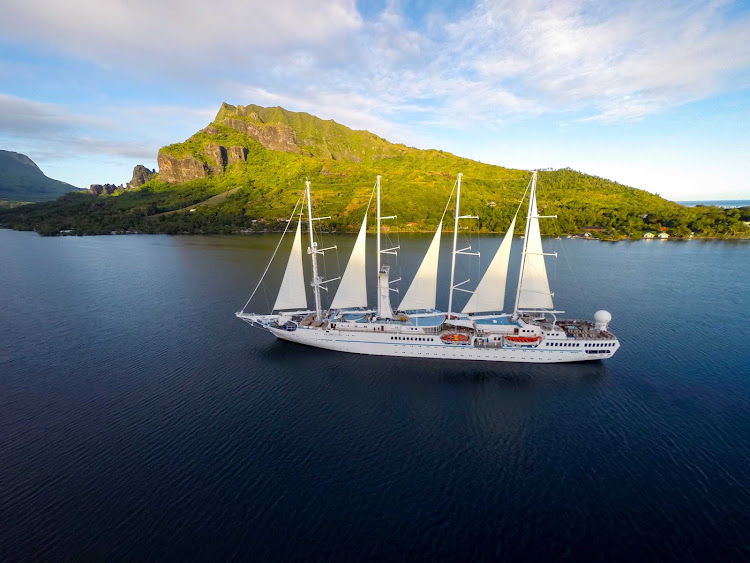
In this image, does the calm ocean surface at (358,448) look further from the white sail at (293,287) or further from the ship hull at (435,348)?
the white sail at (293,287)

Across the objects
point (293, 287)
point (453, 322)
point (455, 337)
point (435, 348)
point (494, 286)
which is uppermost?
point (494, 286)

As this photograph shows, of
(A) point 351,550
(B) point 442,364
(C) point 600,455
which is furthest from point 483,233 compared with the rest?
(A) point 351,550

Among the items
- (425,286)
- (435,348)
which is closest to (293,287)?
(425,286)

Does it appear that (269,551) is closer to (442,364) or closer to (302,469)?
(302,469)

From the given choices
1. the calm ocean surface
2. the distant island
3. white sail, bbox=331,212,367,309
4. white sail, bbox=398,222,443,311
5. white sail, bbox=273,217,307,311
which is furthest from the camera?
the distant island

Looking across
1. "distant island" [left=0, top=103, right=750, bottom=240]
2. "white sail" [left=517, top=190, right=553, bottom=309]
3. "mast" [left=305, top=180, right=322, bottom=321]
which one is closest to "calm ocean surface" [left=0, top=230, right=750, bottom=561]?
"mast" [left=305, top=180, right=322, bottom=321]

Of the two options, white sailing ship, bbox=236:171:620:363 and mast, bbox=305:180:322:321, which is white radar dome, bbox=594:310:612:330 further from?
mast, bbox=305:180:322:321

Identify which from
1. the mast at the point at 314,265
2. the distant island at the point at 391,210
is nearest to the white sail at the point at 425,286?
the mast at the point at 314,265

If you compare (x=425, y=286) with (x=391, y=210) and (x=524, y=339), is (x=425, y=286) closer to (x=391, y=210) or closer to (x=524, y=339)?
(x=524, y=339)
